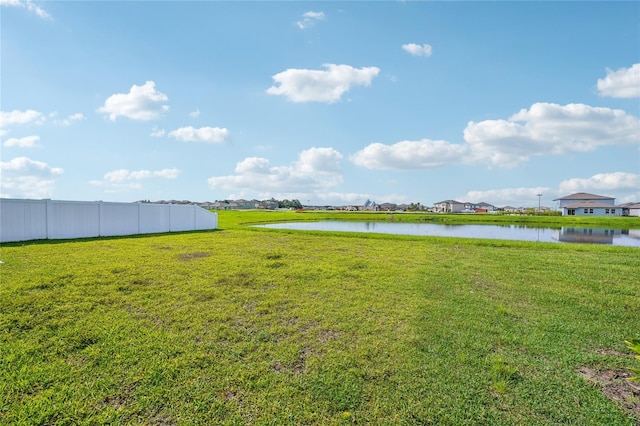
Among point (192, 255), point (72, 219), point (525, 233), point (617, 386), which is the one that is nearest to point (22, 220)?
point (72, 219)

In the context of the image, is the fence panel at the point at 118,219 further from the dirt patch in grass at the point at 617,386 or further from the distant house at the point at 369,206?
the distant house at the point at 369,206

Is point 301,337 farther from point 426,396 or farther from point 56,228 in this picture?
point 56,228

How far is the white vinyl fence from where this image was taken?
10883mm

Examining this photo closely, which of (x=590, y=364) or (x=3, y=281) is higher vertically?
(x=3, y=281)

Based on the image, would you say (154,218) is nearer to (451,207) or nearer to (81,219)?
(81,219)

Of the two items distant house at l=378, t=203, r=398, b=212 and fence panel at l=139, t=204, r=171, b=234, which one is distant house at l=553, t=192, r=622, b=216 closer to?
distant house at l=378, t=203, r=398, b=212

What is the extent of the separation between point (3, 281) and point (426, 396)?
23.4 feet

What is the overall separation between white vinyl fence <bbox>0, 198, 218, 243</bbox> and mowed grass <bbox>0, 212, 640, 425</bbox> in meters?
5.60

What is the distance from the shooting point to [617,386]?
2.91m

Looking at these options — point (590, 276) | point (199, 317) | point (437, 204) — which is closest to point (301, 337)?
point (199, 317)

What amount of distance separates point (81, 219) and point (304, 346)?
525 inches

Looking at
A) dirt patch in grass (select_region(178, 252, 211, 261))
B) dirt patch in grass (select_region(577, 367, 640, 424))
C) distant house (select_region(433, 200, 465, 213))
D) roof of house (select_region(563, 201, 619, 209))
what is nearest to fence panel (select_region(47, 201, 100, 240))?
dirt patch in grass (select_region(178, 252, 211, 261))

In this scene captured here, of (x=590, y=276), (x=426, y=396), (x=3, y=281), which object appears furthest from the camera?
(x=590, y=276)

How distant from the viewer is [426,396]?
2.68 meters
